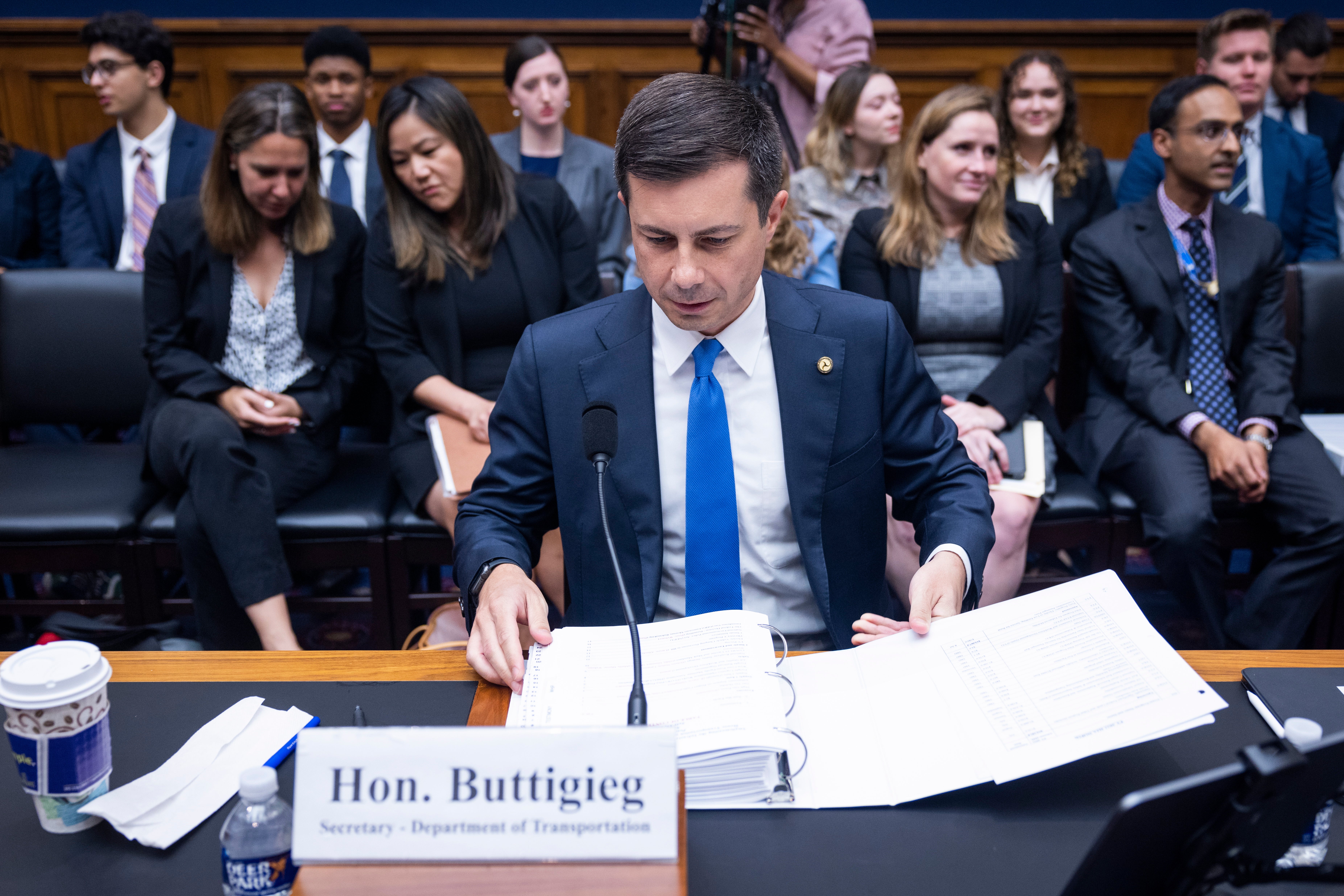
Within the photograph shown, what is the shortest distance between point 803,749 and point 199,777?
1.86 feet

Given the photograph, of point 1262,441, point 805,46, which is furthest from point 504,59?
point 1262,441

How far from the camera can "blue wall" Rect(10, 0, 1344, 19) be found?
4340 millimetres

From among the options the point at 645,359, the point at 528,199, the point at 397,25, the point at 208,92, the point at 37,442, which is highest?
the point at 397,25

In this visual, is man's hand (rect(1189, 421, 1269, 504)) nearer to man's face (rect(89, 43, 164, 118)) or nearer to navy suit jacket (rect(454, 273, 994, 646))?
navy suit jacket (rect(454, 273, 994, 646))

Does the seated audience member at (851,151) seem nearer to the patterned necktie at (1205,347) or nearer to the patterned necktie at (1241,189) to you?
the patterned necktie at (1205,347)

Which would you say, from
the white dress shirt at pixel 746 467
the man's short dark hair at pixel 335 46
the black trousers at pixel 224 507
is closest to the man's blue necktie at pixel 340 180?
the man's short dark hair at pixel 335 46

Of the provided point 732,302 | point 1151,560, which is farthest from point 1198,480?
point 732,302

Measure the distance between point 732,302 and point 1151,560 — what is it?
6.26 feet

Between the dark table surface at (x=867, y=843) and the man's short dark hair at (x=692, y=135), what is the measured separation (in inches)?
27.3

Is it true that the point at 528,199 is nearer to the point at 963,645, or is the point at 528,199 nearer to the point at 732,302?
the point at 732,302

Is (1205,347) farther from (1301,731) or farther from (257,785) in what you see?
(257,785)

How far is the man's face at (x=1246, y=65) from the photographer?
10.6 ft

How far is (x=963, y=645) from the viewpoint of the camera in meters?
1.04

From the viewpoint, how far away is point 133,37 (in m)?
3.22
